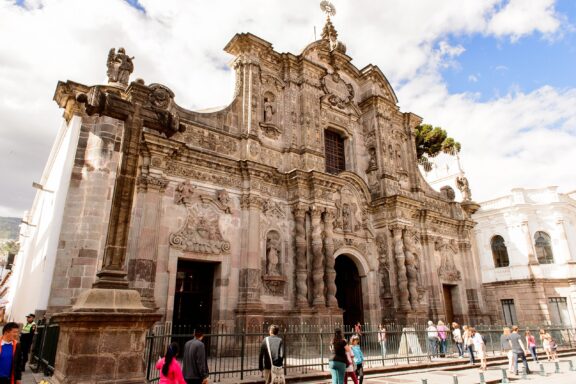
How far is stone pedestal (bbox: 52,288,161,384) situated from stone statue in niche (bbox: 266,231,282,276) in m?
8.05

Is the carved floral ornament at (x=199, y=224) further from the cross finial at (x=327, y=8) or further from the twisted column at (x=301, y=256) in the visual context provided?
the cross finial at (x=327, y=8)

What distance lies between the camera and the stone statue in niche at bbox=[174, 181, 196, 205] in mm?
12554

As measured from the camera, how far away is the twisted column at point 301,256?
13852 mm

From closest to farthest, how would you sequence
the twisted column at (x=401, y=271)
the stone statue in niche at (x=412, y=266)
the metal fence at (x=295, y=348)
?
the metal fence at (x=295, y=348), the twisted column at (x=401, y=271), the stone statue in niche at (x=412, y=266)

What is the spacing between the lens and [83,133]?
36.8 ft

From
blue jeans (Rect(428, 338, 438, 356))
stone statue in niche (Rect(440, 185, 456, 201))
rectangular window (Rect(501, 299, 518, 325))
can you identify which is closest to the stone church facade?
stone statue in niche (Rect(440, 185, 456, 201))

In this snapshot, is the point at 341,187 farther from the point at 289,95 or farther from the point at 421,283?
the point at 421,283

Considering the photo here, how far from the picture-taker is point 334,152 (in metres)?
19.0

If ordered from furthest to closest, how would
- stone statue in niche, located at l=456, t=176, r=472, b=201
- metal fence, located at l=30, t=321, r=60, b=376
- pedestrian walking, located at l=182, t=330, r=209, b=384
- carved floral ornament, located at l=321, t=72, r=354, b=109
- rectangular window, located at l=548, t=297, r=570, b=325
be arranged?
stone statue in niche, located at l=456, t=176, r=472, b=201, rectangular window, located at l=548, t=297, r=570, b=325, carved floral ornament, located at l=321, t=72, r=354, b=109, metal fence, located at l=30, t=321, r=60, b=376, pedestrian walking, located at l=182, t=330, r=209, b=384

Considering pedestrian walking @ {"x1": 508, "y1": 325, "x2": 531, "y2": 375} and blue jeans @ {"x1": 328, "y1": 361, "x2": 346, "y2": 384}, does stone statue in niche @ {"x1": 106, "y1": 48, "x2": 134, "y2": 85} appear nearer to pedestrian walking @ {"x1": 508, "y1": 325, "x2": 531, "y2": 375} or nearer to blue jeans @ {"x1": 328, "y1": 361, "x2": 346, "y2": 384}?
blue jeans @ {"x1": 328, "y1": 361, "x2": 346, "y2": 384}

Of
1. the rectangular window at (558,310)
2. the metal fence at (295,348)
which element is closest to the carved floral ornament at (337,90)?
the metal fence at (295,348)

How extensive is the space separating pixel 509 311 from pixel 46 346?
23.9 meters

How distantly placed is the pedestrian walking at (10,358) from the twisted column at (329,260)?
35.3ft

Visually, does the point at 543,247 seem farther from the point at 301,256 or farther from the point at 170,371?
the point at 170,371
